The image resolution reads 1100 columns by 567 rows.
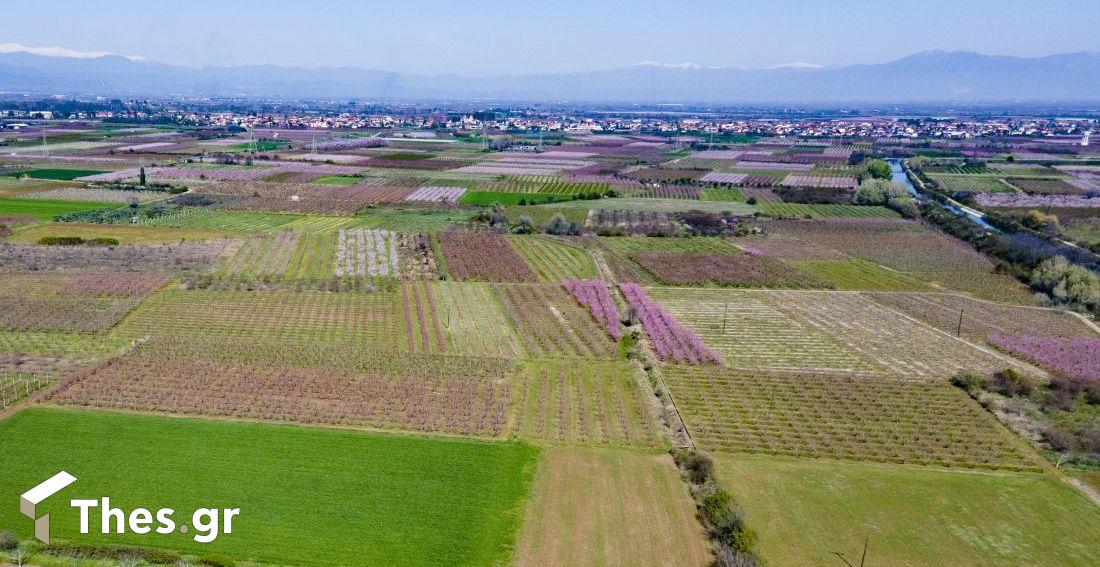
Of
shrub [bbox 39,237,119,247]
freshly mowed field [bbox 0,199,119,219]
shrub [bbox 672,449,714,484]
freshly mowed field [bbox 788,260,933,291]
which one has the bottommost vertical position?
shrub [bbox 672,449,714,484]

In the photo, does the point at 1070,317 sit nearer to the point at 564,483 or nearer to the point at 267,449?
the point at 564,483

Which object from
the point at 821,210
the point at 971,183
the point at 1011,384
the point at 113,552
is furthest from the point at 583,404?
the point at 971,183

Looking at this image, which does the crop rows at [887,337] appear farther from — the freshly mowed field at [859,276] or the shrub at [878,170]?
the shrub at [878,170]

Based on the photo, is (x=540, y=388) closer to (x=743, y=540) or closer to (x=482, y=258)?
(x=743, y=540)

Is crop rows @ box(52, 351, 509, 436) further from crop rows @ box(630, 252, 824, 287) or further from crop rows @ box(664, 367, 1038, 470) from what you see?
crop rows @ box(630, 252, 824, 287)

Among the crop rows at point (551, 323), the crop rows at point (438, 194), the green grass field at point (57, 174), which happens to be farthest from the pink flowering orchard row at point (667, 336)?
the green grass field at point (57, 174)

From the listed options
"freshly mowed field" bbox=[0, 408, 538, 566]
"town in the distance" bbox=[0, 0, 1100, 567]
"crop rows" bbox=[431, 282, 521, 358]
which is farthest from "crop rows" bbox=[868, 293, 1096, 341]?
"freshly mowed field" bbox=[0, 408, 538, 566]

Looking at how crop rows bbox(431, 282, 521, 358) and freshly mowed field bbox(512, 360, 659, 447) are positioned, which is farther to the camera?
crop rows bbox(431, 282, 521, 358)
